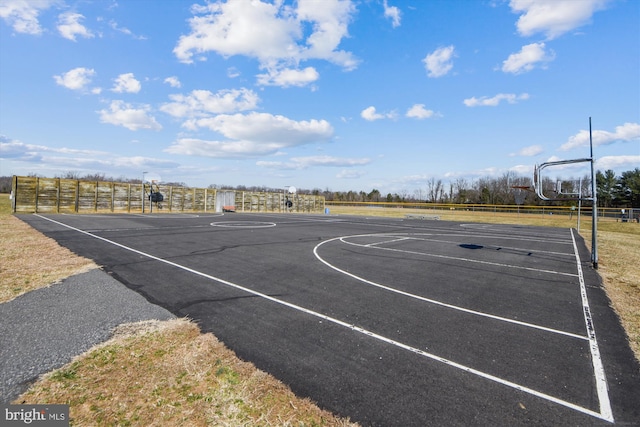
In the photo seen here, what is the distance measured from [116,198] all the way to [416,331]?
38279 millimetres

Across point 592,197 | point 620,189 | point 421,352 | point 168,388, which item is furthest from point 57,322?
point 620,189

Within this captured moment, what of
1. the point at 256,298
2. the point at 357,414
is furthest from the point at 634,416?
the point at 256,298

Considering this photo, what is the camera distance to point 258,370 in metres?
3.78

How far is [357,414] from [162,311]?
14.0 feet

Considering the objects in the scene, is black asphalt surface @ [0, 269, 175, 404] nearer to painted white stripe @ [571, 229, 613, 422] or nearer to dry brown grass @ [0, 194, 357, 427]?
dry brown grass @ [0, 194, 357, 427]

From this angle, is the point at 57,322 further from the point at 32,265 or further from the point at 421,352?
the point at 421,352

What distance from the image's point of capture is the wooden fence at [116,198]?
2872cm

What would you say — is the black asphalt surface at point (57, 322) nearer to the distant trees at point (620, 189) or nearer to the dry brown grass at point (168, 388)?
the dry brown grass at point (168, 388)

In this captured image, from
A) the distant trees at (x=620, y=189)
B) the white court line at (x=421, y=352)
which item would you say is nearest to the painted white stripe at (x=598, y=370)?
the white court line at (x=421, y=352)

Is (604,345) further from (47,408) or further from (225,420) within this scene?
(47,408)

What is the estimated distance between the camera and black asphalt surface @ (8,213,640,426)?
3322 millimetres

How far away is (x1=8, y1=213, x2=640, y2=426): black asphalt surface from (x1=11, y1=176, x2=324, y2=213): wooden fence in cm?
2634

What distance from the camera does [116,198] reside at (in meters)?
33.6

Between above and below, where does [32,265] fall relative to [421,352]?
above
